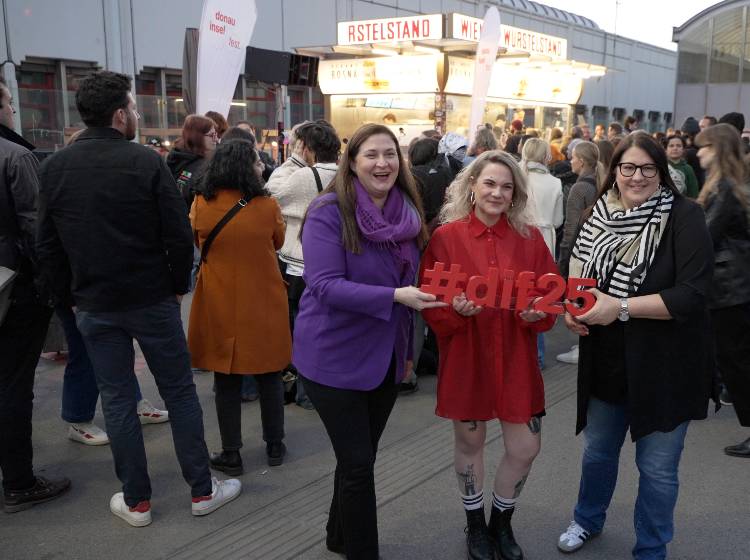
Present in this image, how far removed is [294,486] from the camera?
11.9 feet

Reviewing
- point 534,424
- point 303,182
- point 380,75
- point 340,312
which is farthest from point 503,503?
point 380,75

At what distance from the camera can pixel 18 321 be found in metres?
3.36

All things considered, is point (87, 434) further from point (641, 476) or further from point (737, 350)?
point (737, 350)

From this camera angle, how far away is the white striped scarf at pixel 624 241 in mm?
2582

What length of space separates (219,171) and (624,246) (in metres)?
2.08

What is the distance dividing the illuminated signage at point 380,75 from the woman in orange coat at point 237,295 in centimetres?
966

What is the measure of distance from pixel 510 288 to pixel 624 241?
1.81 feet

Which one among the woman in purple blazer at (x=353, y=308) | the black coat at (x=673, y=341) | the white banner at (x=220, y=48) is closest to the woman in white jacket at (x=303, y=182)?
the woman in purple blazer at (x=353, y=308)

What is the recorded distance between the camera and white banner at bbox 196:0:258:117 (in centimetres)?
668

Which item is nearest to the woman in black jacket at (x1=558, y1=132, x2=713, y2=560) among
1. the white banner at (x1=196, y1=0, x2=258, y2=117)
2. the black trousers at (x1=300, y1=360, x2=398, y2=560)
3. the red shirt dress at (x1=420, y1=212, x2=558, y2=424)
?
the red shirt dress at (x1=420, y1=212, x2=558, y2=424)

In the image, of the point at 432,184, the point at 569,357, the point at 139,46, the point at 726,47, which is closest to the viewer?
the point at 432,184

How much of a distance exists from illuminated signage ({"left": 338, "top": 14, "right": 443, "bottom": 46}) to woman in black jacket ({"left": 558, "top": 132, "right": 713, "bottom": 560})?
986cm

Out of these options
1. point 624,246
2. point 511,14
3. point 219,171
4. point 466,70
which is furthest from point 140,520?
point 511,14

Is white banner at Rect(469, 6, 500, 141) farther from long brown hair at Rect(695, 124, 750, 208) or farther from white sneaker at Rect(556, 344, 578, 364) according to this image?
long brown hair at Rect(695, 124, 750, 208)
